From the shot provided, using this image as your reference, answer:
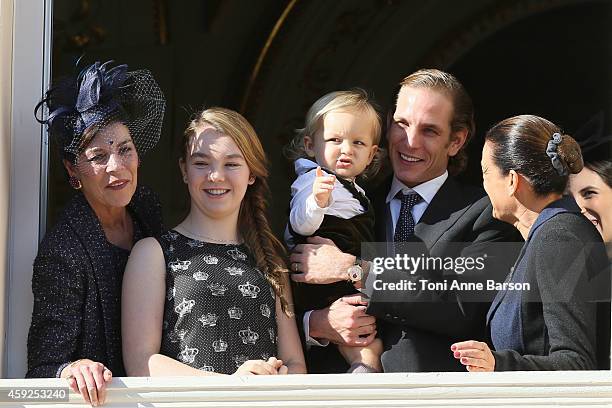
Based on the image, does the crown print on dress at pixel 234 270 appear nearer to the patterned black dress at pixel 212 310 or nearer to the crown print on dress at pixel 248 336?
the patterned black dress at pixel 212 310

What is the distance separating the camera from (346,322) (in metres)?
3.19

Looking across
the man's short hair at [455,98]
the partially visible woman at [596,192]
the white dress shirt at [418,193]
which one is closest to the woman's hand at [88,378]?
the white dress shirt at [418,193]

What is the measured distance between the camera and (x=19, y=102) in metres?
3.22

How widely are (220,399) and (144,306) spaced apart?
27 centimetres

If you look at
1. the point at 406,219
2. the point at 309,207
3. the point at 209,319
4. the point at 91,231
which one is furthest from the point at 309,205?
the point at 91,231

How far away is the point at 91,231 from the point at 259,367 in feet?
1.62

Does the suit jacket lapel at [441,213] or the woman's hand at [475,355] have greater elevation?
the suit jacket lapel at [441,213]

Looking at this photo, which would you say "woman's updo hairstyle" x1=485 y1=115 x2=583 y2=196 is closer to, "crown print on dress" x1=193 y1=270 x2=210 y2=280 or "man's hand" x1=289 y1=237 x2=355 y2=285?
"man's hand" x1=289 y1=237 x2=355 y2=285

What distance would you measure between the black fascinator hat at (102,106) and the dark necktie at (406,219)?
0.61 m

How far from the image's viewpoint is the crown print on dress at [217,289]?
3049 millimetres

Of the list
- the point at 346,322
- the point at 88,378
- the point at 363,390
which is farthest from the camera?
the point at 346,322

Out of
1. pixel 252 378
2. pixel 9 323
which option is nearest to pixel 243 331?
pixel 252 378

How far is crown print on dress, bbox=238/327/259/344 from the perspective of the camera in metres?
3.06

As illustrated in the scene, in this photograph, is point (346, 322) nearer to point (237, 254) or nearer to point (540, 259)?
point (237, 254)
